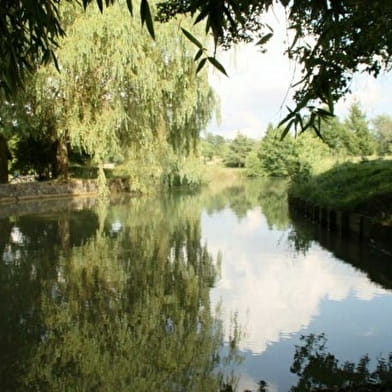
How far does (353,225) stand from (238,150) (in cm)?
6929

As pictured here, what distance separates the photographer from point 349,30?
3.65 meters

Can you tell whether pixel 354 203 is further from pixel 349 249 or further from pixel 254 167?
pixel 254 167

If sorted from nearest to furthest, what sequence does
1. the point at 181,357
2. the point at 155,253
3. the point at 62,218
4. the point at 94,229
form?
the point at 181,357 → the point at 155,253 → the point at 94,229 → the point at 62,218

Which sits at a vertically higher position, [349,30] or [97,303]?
[349,30]

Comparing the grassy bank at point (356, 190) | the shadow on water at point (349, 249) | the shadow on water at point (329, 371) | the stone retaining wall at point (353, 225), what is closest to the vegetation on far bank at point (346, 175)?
the grassy bank at point (356, 190)

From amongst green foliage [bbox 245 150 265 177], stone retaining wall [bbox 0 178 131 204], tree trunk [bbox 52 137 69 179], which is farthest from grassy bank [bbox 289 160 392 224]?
green foliage [bbox 245 150 265 177]

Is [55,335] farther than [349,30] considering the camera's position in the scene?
Yes

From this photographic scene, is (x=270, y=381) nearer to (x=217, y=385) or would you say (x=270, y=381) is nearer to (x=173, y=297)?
(x=217, y=385)

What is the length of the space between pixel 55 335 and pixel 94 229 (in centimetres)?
785

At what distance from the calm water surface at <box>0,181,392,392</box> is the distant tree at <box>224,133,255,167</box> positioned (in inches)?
2691

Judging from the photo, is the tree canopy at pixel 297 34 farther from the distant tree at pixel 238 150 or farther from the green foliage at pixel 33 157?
the distant tree at pixel 238 150

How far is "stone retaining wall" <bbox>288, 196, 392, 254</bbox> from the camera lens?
9180mm

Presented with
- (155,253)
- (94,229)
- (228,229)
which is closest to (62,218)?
(94,229)

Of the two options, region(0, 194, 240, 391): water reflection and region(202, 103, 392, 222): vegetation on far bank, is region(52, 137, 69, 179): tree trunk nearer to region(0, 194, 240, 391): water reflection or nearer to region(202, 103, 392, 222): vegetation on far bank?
region(202, 103, 392, 222): vegetation on far bank
